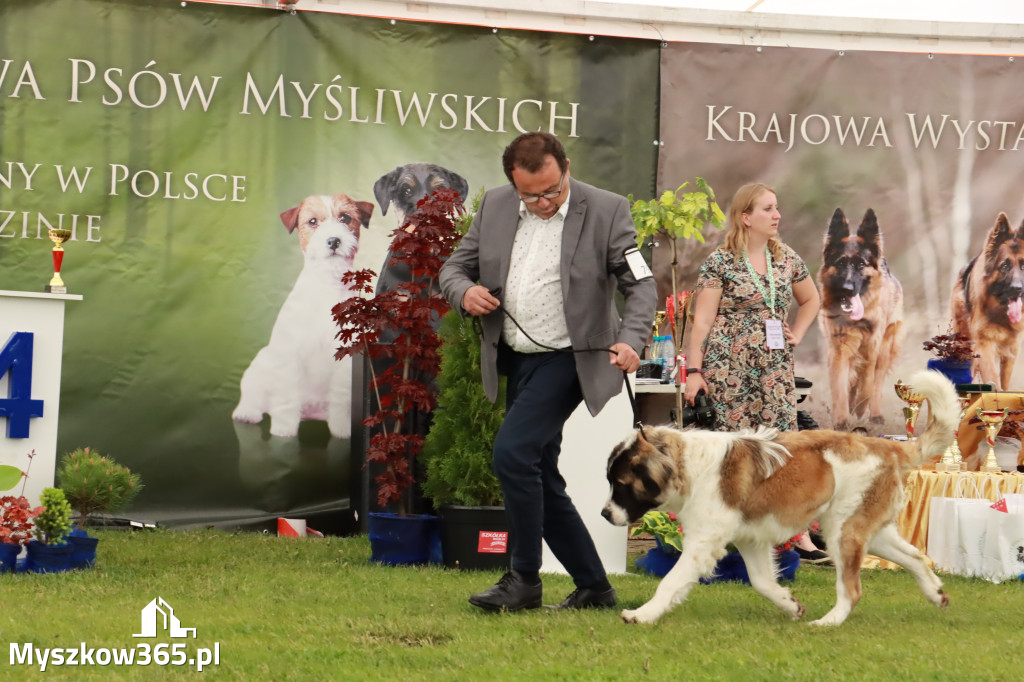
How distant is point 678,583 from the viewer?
438cm

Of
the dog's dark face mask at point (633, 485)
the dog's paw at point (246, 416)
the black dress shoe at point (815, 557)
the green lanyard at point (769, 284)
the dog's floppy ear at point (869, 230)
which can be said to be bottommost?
the black dress shoe at point (815, 557)

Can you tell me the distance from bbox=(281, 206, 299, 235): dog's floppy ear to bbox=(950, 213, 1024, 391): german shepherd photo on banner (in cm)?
464

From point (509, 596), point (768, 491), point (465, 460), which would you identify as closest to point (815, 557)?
point (465, 460)

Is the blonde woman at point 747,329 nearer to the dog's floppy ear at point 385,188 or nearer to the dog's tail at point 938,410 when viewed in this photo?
the dog's tail at point 938,410

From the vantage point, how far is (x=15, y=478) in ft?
17.8

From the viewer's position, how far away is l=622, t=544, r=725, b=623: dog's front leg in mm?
4324

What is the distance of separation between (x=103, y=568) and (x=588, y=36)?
4886 millimetres

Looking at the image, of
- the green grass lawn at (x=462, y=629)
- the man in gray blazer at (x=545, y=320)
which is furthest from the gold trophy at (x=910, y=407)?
the man in gray blazer at (x=545, y=320)

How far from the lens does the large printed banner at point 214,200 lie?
7594 millimetres

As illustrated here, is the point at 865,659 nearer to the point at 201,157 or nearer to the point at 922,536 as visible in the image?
the point at 922,536

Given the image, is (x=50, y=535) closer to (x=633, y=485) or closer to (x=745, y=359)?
(x=633, y=485)

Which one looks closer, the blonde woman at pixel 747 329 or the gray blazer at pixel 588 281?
the gray blazer at pixel 588 281

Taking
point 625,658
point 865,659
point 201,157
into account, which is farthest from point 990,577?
point 201,157

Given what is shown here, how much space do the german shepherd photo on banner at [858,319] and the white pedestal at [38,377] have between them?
16.6ft
